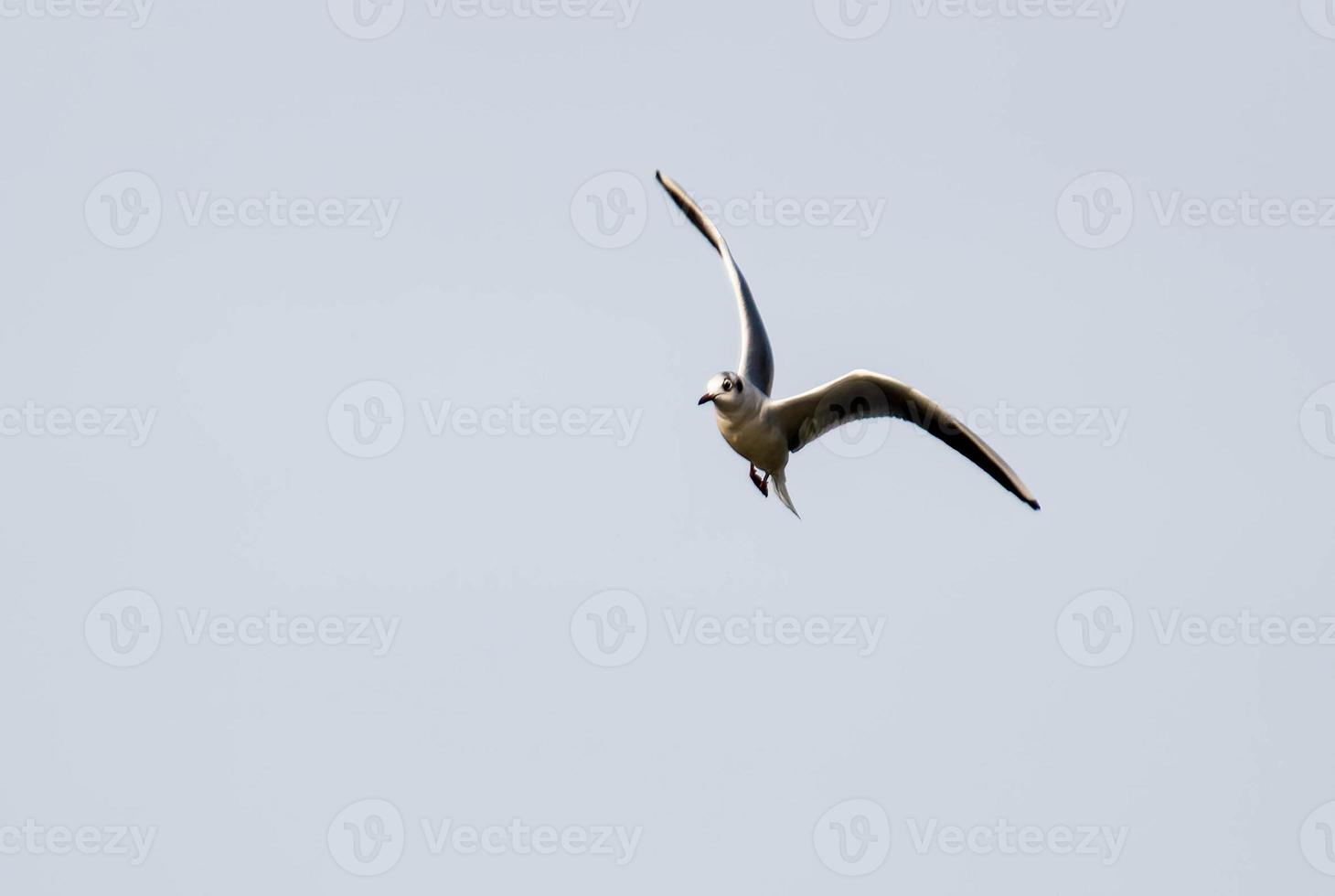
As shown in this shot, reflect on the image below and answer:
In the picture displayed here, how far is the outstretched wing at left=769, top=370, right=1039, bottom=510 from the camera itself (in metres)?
22.1

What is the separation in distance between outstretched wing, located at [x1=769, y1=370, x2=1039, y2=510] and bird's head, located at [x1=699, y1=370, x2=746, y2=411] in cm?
57

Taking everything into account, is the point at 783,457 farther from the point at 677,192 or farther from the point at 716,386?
the point at 677,192

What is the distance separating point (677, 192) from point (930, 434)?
158 inches

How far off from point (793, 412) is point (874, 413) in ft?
2.78

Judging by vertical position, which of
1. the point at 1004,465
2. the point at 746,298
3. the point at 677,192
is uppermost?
the point at 677,192

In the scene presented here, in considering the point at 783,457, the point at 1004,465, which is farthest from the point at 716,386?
the point at 1004,465

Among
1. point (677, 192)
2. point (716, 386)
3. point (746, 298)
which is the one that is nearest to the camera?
point (716, 386)

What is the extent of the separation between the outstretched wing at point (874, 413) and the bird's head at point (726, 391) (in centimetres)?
57

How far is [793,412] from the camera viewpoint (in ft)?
72.9

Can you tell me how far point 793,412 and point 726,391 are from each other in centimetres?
97

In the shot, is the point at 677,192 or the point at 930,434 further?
the point at 677,192

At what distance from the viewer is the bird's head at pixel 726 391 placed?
2145cm

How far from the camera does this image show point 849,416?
22.6 m

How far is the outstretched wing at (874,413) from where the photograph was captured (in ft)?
72.5
